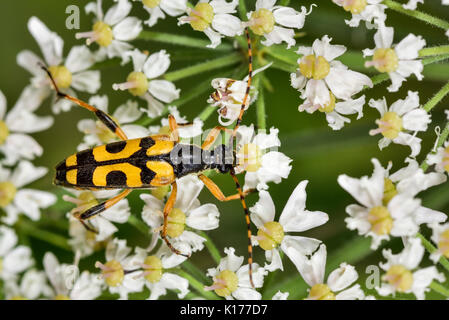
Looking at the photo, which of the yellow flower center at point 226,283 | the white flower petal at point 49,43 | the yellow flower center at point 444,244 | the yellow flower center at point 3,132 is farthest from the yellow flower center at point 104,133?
the yellow flower center at point 444,244

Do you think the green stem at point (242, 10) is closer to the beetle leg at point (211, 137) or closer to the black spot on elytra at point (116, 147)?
the beetle leg at point (211, 137)

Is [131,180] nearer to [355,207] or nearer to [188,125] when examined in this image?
[188,125]

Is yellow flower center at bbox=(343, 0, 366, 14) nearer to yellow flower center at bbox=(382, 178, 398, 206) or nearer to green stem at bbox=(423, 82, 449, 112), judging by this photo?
→ green stem at bbox=(423, 82, 449, 112)

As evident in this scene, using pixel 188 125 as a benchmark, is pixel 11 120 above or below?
below

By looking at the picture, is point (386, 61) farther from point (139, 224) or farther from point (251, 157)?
point (139, 224)

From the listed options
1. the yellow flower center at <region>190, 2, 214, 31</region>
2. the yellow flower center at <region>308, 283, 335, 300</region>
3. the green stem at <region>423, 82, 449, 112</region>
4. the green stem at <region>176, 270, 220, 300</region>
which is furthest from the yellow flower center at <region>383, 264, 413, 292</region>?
the yellow flower center at <region>190, 2, 214, 31</region>

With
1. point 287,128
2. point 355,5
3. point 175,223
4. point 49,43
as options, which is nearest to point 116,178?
point 175,223
